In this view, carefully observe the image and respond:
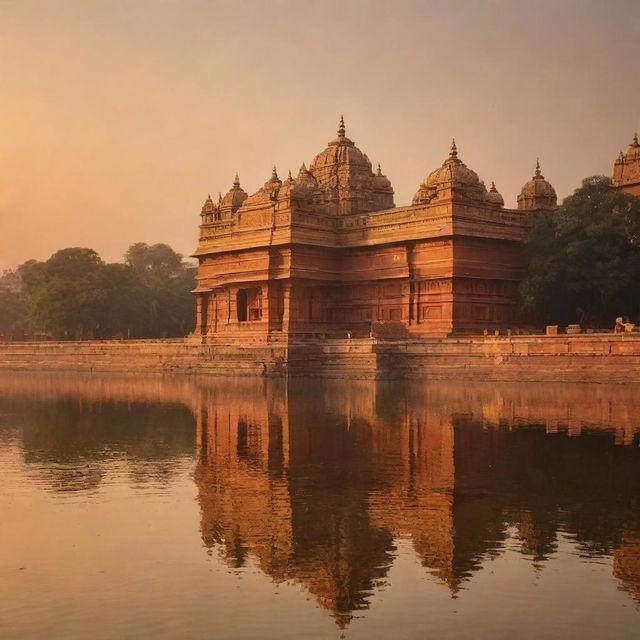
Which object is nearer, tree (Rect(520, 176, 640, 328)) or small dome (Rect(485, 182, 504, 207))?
tree (Rect(520, 176, 640, 328))

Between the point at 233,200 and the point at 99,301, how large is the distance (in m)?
14.5

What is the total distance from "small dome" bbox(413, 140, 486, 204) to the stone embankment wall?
389 inches

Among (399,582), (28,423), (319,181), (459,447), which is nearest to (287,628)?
(399,582)

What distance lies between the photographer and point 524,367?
38031 millimetres

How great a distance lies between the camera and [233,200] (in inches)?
2495

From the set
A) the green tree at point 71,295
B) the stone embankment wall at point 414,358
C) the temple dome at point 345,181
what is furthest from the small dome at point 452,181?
the green tree at point 71,295

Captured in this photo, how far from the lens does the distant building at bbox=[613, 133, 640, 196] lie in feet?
174

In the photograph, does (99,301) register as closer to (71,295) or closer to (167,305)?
(71,295)

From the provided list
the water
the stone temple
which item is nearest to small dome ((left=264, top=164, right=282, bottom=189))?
the stone temple

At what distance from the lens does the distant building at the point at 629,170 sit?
5303 centimetres

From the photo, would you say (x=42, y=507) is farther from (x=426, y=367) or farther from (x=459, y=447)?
(x=426, y=367)

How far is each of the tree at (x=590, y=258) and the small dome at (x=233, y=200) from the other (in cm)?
2162

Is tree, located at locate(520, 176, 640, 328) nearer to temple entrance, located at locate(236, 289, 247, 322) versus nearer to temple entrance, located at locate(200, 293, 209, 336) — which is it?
temple entrance, located at locate(236, 289, 247, 322)

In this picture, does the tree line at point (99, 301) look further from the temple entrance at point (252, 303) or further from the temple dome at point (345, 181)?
the temple dome at point (345, 181)
